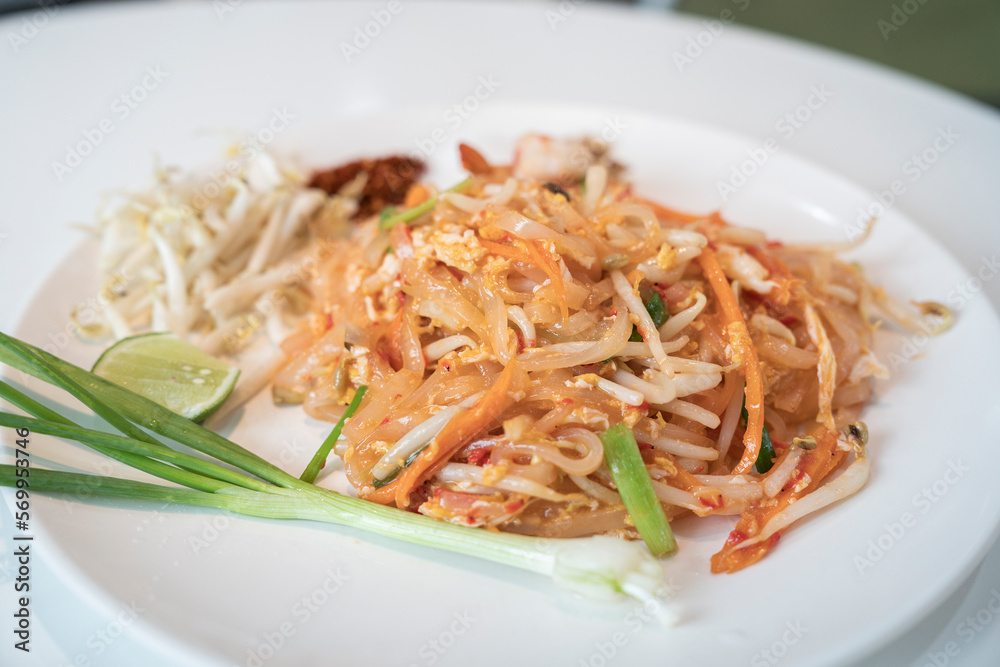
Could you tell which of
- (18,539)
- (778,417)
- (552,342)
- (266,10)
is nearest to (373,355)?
(552,342)

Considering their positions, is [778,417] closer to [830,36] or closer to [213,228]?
[213,228]

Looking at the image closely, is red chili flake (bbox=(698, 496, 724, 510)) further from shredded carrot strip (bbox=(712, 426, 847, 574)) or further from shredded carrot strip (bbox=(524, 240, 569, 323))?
shredded carrot strip (bbox=(524, 240, 569, 323))

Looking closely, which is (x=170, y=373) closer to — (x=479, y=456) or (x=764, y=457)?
(x=479, y=456)

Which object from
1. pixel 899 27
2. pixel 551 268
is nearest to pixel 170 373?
pixel 551 268

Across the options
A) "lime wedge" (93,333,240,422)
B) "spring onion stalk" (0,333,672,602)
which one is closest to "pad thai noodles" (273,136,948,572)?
"spring onion stalk" (0,333,672,602)

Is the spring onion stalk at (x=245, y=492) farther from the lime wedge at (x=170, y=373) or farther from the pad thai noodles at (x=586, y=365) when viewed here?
the lime wedge at (x=170, y=373)
